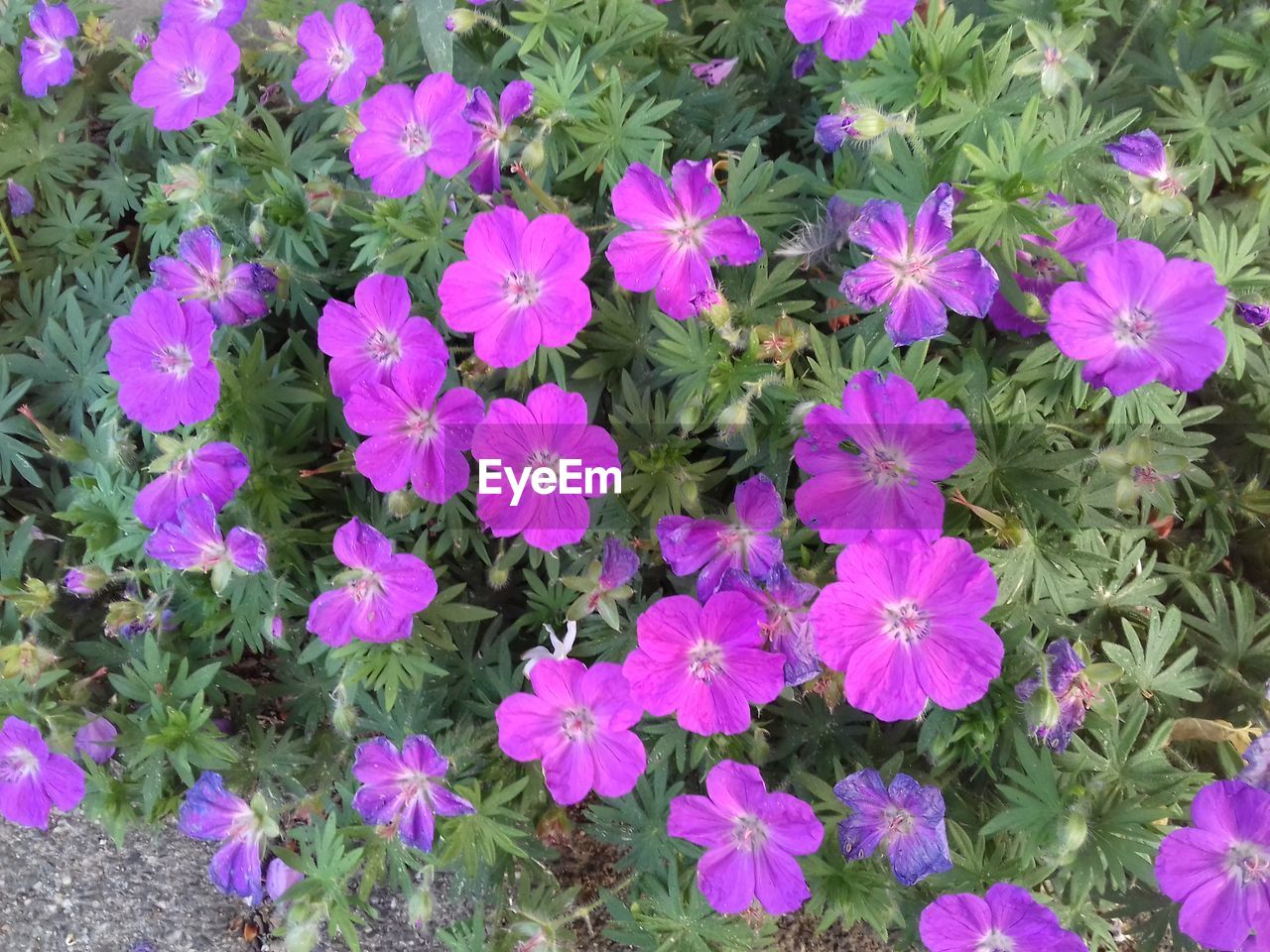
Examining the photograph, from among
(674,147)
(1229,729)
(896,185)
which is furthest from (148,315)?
(1229,729)

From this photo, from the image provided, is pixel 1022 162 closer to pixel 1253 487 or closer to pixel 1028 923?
pixel 1253 487

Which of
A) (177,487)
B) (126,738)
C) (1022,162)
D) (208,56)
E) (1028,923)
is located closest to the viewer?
(1028,923)

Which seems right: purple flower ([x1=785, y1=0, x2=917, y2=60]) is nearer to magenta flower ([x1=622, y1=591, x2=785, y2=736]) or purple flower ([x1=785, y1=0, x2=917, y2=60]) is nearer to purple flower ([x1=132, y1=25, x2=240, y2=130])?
magenta flower ([x1=622, y1=591, x2=785, y2=736])

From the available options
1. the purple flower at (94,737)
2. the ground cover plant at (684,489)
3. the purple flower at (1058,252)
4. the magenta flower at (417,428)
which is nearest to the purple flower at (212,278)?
the ground cover plant at (684,489)

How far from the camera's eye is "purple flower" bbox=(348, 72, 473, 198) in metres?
2.03

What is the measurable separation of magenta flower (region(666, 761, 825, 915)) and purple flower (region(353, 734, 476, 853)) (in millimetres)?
508

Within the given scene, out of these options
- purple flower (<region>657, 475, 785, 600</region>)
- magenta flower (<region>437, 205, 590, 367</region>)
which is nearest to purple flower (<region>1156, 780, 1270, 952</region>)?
purple flower (<region>657, 475, 785, 600</region>)

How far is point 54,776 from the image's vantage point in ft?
7.12

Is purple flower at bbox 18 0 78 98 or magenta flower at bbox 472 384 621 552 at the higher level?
purple flower at bbox 18 0 78 98

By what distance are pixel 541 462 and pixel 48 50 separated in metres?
2.33

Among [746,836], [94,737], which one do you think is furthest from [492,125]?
[94,737]

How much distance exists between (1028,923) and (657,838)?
0.86 meters

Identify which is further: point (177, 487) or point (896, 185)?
point (177, 487)

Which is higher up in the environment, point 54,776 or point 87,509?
point 87,509
